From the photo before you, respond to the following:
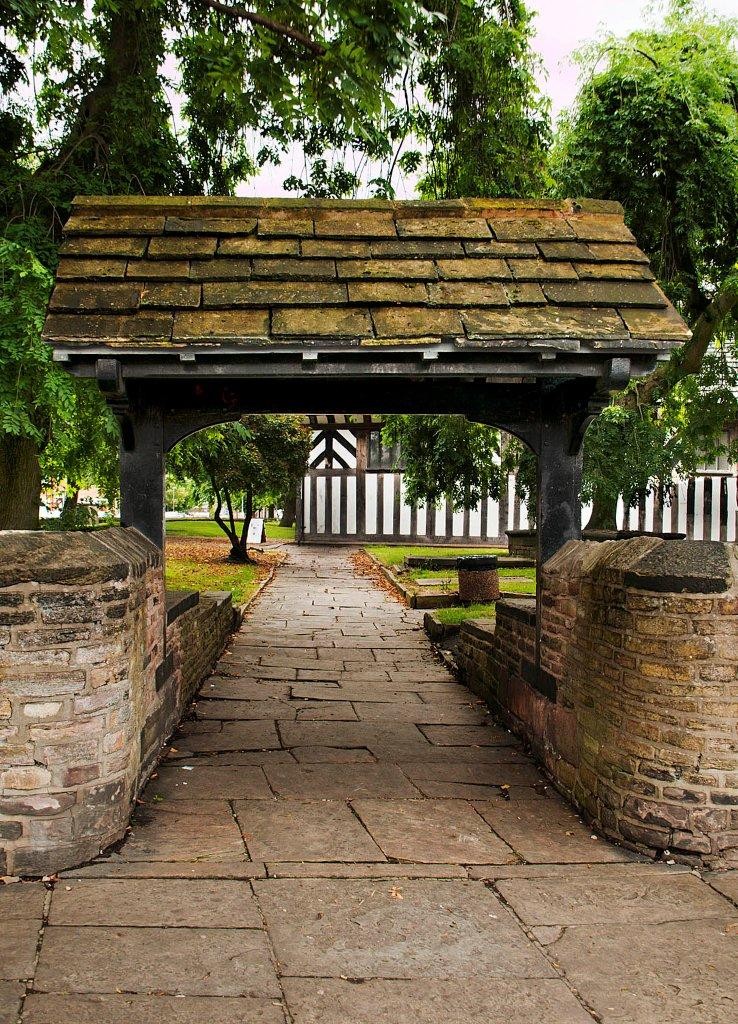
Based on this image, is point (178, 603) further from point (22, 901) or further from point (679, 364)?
point (679, 364)

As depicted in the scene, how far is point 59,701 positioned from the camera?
3.83 metres

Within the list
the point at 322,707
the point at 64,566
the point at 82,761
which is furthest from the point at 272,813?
the point at 322,707

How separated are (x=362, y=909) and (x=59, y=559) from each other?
2.12 meters

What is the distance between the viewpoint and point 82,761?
12.8 ft

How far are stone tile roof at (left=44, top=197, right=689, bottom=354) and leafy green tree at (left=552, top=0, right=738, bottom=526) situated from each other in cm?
540

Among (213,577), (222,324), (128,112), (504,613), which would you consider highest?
(128,112)

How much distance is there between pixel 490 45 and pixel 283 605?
26.8 ft

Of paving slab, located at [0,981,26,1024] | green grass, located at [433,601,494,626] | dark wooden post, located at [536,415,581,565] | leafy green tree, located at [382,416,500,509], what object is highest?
leafy green tree, located at [382,416,500,509]

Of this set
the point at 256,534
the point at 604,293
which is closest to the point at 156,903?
the point at 604,293

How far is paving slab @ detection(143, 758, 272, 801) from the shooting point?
189 inches

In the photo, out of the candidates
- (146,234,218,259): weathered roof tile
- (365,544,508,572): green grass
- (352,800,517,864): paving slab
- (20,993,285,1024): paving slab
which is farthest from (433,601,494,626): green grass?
(20,993,285,1024): paving slab

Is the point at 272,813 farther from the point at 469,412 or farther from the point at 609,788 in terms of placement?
the point at 469,412

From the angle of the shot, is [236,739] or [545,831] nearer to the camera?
[545,831]

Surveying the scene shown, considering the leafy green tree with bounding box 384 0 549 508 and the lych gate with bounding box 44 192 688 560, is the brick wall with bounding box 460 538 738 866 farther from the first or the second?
the leafy green tree with bounding box 384 0 549 508
